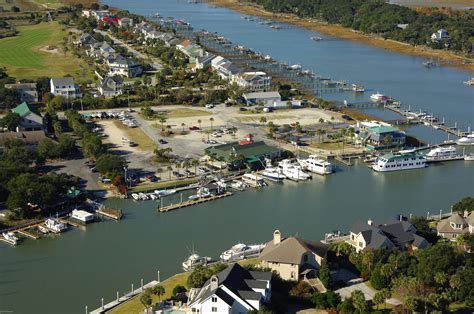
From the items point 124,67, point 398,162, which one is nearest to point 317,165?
point 398,162

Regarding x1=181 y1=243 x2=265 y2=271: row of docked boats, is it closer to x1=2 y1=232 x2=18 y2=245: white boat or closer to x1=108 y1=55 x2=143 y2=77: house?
x1=2 y1=232 x2=18 y2=245: white boat

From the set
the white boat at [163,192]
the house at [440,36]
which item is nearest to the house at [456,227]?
the white boat at [163,192]

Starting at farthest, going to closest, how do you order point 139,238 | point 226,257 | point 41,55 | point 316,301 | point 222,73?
point 41,55
point 222,73
point 139,238
point 226,257
point 316,301

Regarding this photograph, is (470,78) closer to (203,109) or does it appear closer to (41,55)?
(203,109)

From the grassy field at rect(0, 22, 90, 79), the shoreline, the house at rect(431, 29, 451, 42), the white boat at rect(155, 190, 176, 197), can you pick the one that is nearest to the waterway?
the white boat at rect(155, 190, 176, 197)

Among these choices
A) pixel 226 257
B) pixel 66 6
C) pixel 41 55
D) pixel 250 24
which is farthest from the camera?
pixel 66 6

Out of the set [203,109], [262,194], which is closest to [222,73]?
[203,109]

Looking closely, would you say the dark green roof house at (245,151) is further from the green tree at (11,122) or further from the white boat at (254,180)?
the green tree at (11,122)
